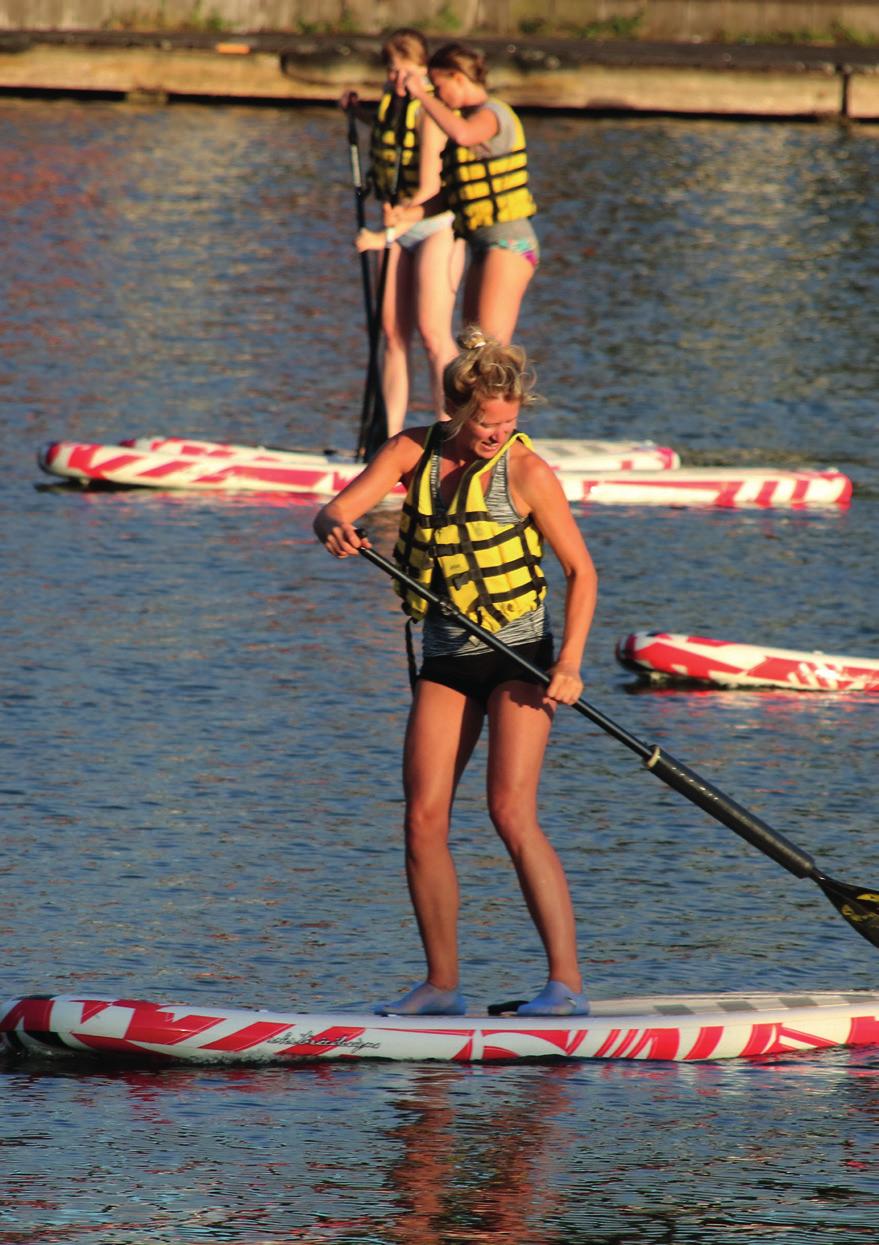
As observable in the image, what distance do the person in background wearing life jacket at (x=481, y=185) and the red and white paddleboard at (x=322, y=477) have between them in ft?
3.54

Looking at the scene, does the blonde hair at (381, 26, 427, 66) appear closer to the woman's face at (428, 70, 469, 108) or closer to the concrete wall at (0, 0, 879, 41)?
the woman's face at (428, 70, 469, 108)

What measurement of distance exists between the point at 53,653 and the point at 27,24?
74.5ft

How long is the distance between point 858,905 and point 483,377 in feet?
4.91

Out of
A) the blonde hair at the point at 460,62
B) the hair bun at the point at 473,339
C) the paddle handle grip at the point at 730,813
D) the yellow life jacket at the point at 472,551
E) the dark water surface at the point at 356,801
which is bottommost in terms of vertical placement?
the dark water surface at the point at 356,801

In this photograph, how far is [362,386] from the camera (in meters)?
14.0

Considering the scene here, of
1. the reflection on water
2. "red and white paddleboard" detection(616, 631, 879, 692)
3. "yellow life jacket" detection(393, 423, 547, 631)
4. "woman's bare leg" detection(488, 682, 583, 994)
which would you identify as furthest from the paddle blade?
"red and white paddleboard" detection(616, 631, 879, 692)

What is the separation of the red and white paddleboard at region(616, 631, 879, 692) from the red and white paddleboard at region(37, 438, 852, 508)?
303 cm

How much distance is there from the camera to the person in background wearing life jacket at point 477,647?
5.59 metres

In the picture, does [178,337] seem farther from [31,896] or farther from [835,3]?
[835,3]

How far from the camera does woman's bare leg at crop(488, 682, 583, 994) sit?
5.61 metres

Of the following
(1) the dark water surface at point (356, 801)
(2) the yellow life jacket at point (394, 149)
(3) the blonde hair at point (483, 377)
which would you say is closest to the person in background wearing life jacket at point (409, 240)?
(2) the yellow life jacket at point (394, 149)

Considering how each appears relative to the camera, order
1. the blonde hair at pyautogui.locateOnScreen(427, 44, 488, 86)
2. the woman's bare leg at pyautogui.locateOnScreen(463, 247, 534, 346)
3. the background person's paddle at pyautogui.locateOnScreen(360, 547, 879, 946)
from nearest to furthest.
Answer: the background person's paddle at pyautogui.locateOnScreen(360, 547, 879, 946), the blonde hair at pyautogui.locateOnScreen(427, 44, 488, 86), the woman's bare leg at pyautogui.locateOnScreen(463, 247, 534, 346)

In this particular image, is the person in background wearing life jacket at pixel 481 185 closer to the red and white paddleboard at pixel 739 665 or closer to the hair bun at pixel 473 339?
the red and white paddleboard at pixel 739 665

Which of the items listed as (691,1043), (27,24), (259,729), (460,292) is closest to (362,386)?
(460,292)
